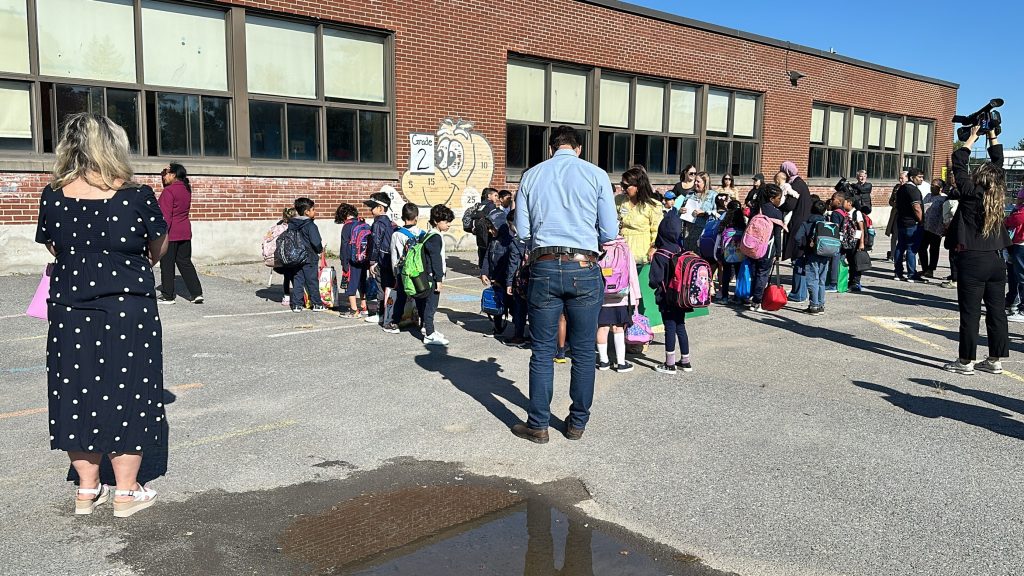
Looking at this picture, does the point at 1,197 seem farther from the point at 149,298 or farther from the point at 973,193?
the point at 973,193

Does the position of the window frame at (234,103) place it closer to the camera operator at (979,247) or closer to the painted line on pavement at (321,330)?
the painted line on pavement at (321,330)

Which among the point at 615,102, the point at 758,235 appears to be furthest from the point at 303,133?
the point at 758,235

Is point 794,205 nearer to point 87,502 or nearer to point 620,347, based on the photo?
point 620,347

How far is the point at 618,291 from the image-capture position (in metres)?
6.78

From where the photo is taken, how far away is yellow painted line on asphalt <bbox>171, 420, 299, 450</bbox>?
4.98 metres

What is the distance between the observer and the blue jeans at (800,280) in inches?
408

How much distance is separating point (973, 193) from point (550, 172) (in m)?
4.02

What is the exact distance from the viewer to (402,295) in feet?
28.2

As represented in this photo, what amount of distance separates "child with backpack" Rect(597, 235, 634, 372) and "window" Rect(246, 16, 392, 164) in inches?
356

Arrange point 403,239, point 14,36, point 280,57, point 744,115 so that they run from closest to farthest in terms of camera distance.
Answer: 1. point 403,239
2. point 14,36
3. point 280,57
4. point 744,115

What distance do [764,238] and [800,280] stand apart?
103 centimetres

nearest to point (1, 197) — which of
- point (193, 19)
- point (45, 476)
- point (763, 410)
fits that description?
point (193, 19)

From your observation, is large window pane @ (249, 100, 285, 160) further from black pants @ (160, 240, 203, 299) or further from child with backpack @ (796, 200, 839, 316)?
child with backpack @ (796, 200, 839, 316)

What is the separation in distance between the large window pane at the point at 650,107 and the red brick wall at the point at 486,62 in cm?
41
